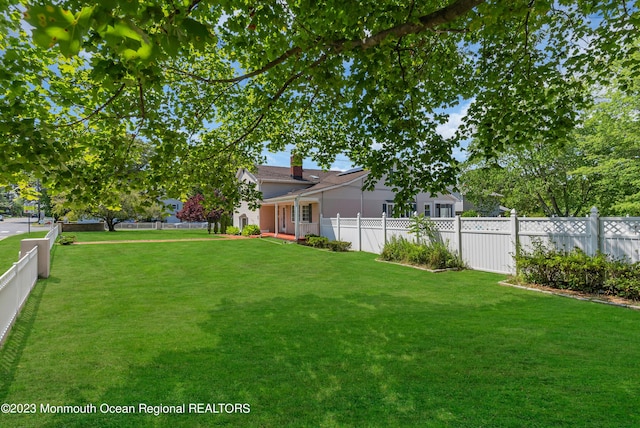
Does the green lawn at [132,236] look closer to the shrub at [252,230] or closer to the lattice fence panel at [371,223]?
the shrub at [252,230]

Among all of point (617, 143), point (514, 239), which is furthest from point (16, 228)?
point (617, 143)

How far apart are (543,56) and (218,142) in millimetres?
7186

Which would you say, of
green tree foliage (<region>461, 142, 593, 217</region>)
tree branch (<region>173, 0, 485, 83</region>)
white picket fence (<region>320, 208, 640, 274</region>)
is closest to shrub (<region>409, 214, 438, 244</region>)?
white picket fence (<region>320, 208, 640, 274</region>)

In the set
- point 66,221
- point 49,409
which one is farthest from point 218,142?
point 66,221

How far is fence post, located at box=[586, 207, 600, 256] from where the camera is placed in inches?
319

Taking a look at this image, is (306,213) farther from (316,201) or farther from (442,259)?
(442,259)

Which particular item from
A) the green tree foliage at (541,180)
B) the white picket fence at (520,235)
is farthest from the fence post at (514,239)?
the green tree foliage at (541,180)

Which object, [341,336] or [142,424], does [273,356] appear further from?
[142,424]

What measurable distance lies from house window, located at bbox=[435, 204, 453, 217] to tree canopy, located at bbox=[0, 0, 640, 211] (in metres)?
19.3

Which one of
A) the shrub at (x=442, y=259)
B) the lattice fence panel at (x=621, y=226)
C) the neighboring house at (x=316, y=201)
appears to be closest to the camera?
the lattice fence panel at (x=621, y=226)

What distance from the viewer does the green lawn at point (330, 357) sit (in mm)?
3066

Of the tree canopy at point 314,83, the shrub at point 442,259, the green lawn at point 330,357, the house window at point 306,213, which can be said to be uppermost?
the tree canopy at point 314,83

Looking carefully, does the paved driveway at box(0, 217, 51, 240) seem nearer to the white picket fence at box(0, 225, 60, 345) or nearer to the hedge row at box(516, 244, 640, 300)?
the white picket fence at box(0, 225, 60, 345)

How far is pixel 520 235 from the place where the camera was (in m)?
9.75
